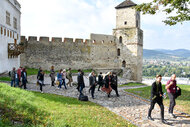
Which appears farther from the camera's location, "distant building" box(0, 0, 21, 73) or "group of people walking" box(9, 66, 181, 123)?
"distant building" box(0, 0, 21, 73)

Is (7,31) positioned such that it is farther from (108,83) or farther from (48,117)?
(48,117)

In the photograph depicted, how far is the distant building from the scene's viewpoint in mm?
15430

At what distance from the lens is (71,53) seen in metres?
26.5

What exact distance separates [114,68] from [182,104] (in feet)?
66.8

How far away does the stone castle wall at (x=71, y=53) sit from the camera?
2416cm

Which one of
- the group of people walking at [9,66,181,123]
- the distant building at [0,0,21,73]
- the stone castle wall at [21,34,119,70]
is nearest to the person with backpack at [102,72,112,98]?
the group of people walking at [9,66,181,123]

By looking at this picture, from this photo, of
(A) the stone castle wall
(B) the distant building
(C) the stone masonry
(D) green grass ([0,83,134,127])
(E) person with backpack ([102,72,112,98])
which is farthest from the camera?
(C) the stone masonry

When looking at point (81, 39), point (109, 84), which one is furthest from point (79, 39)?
point (109, 84)

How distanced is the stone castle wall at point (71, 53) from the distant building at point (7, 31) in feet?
13.2

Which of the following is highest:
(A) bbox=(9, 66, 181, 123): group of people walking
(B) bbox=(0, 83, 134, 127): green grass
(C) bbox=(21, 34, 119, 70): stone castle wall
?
(C) bbox=(21, 34, 119, 70): stone castle wall

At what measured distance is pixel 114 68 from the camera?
29688mm

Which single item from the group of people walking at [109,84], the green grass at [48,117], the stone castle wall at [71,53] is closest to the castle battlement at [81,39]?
the stone castle wall at [71,53]

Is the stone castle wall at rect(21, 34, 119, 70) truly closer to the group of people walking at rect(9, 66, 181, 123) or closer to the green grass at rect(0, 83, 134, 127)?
the group of people walking at rect(9, 66, 181, 123)

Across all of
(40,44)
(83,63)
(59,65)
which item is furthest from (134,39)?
(40,44)
